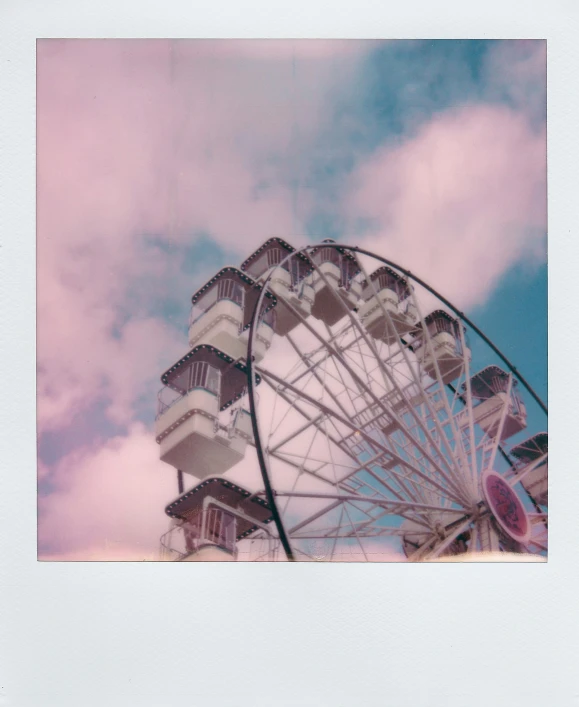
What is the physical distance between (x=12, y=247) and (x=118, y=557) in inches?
113

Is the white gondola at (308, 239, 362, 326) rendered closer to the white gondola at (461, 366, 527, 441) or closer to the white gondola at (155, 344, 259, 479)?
the white gondola at (155, 344, 259, 479)

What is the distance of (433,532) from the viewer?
11352mm

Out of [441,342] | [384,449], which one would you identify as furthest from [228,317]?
[441,342]

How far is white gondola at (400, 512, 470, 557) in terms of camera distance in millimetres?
11336

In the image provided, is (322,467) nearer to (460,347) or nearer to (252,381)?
(252,381)

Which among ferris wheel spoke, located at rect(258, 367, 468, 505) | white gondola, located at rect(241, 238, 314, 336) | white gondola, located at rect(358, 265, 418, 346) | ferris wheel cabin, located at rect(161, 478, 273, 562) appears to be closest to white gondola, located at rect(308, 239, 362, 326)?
white gondola, located at rect(241, 238, 314, 336)

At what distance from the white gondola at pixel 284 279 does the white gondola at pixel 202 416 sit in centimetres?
86

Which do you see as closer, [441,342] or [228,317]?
[228,317]

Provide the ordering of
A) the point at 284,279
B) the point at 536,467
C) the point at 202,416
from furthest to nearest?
the point at 536,467, the point at 284,279, the point at 202,416

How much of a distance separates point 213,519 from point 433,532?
2.88 meters

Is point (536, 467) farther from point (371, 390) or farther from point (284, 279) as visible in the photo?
point (284, 279)

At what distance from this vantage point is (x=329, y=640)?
8.20 metres

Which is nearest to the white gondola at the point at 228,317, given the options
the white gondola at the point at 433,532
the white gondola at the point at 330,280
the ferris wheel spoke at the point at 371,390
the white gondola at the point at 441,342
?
the ferris wheel spoke at the point at 371,390
